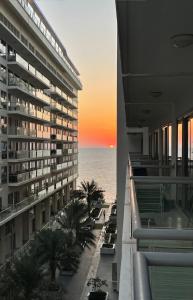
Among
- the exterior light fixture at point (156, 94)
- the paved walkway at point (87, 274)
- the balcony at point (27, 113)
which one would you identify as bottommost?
the paved walkway at point (87, 274)

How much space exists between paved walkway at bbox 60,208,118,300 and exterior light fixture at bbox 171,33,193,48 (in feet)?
57.3

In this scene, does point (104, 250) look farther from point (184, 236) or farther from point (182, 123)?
point (184, 236)

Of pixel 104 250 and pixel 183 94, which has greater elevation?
pixel 183 94

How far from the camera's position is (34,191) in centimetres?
4191

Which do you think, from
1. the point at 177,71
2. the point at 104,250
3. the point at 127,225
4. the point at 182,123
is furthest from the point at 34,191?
the point at 127,225

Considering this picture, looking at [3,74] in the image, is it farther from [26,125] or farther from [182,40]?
[182,40]

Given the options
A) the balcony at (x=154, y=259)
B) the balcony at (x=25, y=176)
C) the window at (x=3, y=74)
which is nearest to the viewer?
the balcony at (x=154, y=259)

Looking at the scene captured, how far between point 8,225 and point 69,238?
1030cm

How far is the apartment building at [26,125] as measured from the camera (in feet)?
109

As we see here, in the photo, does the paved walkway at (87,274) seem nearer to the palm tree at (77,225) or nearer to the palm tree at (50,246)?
the palm tree at (77,225)

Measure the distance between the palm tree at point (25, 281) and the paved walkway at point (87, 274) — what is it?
4.22m

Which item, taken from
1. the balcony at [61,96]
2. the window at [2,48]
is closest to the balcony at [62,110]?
the balcony at [61,96]

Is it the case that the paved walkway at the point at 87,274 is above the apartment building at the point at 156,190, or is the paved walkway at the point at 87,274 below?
below

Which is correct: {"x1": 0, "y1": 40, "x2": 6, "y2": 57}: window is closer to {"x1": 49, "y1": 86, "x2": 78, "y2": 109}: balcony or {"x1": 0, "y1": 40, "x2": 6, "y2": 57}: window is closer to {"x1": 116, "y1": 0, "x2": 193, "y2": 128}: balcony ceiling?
{"x1": 49, "y1": 86, "x2": 78, "y2": 109}: balcony
